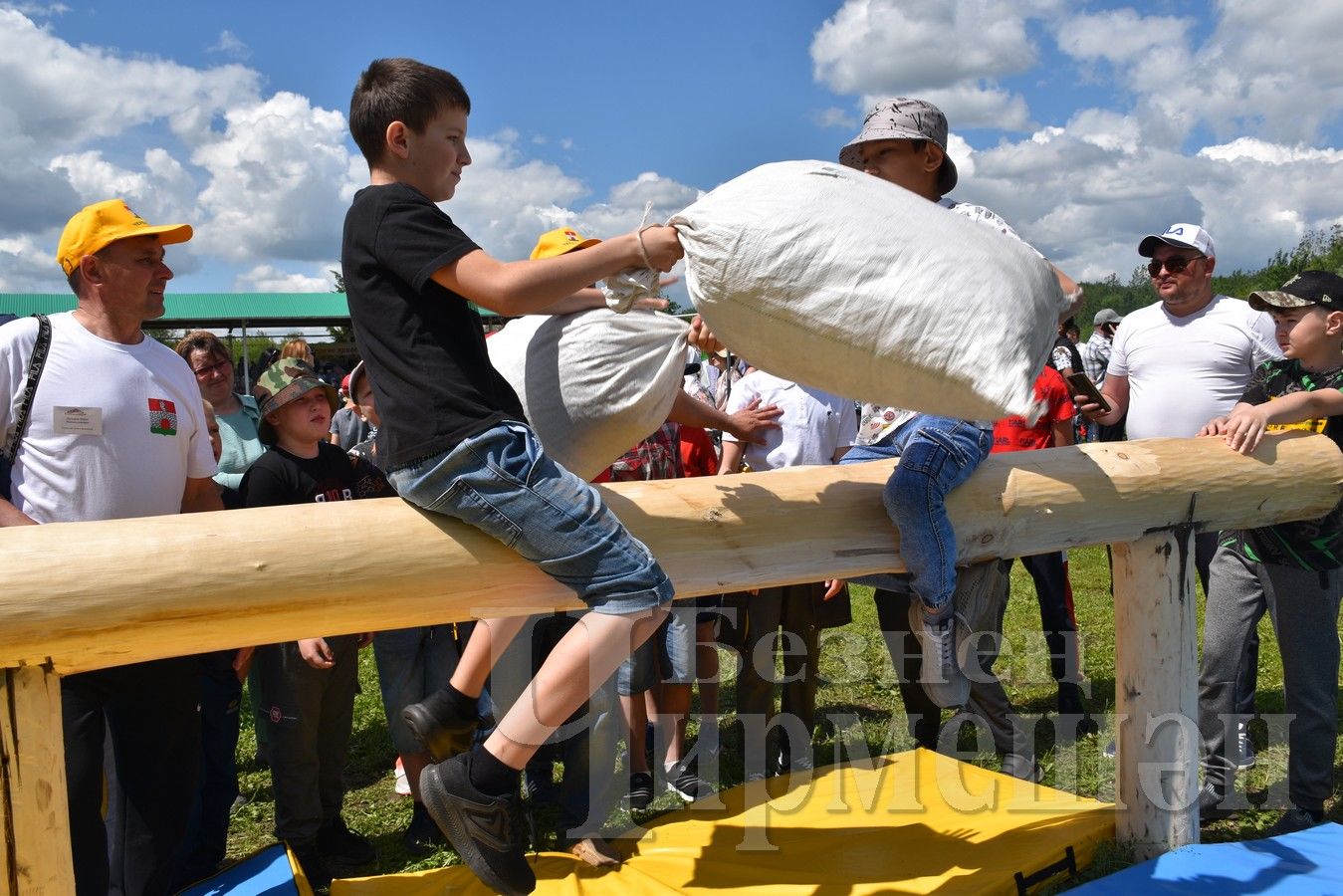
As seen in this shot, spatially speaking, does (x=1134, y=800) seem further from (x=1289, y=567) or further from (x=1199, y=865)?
(x=1289, y=567)

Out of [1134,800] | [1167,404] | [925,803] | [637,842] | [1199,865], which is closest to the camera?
[1199,865]

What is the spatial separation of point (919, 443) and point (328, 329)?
27899 mm

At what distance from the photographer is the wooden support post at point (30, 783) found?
2.05 m

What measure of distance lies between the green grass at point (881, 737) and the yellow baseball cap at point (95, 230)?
236 cm

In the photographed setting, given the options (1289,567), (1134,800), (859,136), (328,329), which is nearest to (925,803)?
(1134,800)

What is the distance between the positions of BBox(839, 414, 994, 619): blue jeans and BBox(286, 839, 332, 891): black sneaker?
2.36 m

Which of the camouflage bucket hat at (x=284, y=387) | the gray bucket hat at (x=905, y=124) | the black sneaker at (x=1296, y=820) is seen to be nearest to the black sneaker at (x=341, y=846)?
the camouflage bucket hat at (x=284, y=387)

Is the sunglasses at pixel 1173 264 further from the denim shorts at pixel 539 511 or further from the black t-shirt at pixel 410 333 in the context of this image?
the black t-shirt at pixel 410 333

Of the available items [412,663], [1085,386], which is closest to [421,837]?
[412,663]

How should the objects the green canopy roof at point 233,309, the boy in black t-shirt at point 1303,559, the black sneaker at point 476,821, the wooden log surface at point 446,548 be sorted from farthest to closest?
the green canopy roof at point 233,309 < the boy in black t-shirt at point 1303,559 < the black sneaker at point 476,821 < the wooden log surface at point 446,548

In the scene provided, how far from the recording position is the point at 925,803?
383 centimetres

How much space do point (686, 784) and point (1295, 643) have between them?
2414 millimetres

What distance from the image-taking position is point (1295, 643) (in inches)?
140

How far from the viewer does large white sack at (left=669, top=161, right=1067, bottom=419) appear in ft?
6.89
